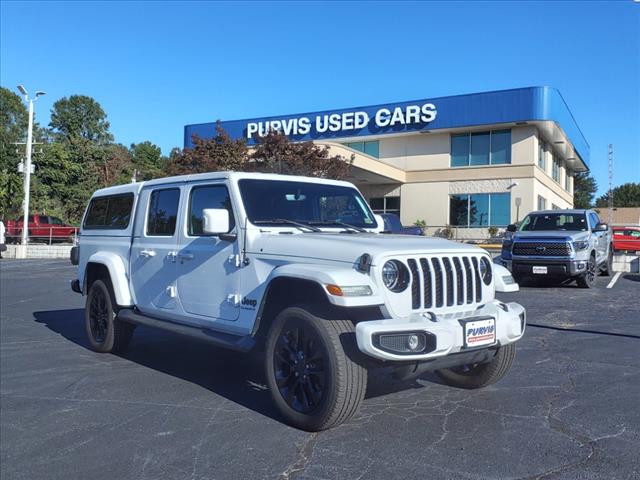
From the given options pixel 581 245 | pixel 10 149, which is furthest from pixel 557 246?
pixel 10 149

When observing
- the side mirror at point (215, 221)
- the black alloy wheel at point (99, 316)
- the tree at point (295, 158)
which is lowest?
the black alloy wheel at point (99, 316)

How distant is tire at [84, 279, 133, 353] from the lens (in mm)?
6766

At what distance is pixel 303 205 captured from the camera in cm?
558

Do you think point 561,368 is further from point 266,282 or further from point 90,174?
point 90,174

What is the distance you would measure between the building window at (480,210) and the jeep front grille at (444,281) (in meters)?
28.2

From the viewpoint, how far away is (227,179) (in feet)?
17.6

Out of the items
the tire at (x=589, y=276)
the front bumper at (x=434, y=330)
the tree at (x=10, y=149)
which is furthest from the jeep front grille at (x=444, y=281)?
the tree at (x=10, y=149)

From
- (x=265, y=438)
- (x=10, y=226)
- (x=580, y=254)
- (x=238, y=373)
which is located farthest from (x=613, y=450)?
(x=10, y=226)

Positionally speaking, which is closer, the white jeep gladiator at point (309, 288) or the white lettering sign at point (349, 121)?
the white jeep gladiator at point (309, 288)

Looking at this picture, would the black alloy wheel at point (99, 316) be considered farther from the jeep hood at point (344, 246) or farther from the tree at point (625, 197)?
the tree at point (625, 197)

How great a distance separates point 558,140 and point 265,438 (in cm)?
3546

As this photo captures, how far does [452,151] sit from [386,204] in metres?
5.08

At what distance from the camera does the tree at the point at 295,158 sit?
23422 millimetres

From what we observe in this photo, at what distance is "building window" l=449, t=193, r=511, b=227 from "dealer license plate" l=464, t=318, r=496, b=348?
28438mm
